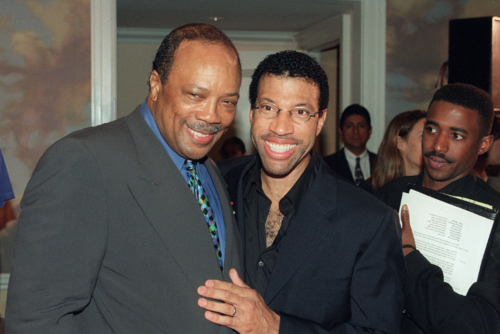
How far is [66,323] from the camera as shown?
1.18m

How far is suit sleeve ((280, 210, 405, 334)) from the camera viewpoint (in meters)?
1.51

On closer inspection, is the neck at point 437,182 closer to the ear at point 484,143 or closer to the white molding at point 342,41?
the ear at point 484,143

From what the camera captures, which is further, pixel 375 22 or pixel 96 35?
pixel 375 22

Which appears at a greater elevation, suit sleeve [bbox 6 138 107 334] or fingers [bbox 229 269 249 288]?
suit sleeve [bbox 6 138 107 334]

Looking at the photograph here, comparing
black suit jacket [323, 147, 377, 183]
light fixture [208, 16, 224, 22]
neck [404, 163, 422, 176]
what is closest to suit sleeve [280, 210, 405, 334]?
neck [404, 163, 422, 176]

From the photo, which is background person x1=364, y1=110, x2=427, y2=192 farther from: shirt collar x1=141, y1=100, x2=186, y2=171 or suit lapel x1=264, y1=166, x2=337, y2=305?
shirt collar x1=141, y1=100, x2=186, y2=171

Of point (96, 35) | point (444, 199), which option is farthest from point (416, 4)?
point (444, 199)

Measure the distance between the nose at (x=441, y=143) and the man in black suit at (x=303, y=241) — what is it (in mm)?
473

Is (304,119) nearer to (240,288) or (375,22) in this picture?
(240,288)

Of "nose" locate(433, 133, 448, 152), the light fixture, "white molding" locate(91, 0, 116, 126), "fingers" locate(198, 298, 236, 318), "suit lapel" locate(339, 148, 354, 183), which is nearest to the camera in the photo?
"fingers" locate(198, 298, 236, 318)

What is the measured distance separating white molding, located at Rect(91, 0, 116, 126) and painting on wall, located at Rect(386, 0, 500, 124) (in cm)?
286

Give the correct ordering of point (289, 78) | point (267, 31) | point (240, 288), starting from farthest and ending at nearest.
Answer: point (267, 31), point (289, 78), point (240, 288)

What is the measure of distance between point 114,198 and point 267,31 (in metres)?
5.89

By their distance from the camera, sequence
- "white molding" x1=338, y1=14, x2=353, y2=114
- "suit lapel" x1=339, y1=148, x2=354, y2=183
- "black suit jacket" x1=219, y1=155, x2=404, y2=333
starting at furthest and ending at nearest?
"white molding" x1=338, y1=14, x2=353, y2=114, "suit lapel" x1=339, y1=148, x2=354, y2=183, "black suit jacket" x1=219, y1=155, x2=404, y2=333
